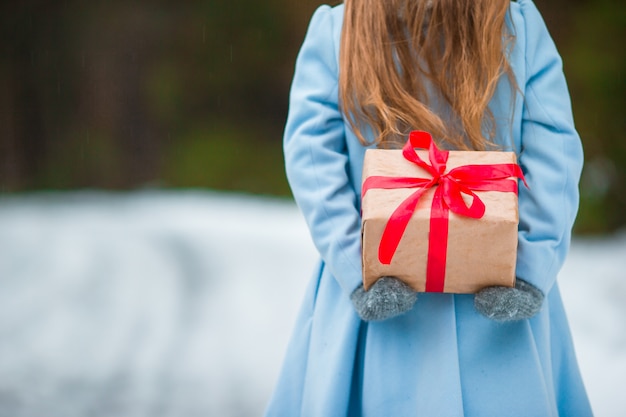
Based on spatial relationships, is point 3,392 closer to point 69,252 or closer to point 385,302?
point 69,252

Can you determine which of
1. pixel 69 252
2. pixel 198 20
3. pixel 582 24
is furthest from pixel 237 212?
pixel 582 24

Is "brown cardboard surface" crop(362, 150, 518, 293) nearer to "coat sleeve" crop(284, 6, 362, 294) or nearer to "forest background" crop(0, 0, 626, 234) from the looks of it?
"coat sleeve" crop(284, 6, 362, 294)

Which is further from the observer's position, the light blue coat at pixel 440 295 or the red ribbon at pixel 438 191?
the light blue coat at pixel 440 295

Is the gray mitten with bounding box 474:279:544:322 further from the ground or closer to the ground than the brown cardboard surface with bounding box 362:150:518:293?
closer to the ground

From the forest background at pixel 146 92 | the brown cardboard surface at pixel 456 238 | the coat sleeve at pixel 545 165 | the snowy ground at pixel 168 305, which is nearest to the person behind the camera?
the brown cardboard surface at pixel 456 238

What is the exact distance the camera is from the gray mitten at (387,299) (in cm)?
Answer: 109

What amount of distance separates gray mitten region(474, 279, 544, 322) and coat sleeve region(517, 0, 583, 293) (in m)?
0.05

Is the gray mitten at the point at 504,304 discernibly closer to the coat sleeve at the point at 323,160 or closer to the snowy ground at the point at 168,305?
the coat sleeve at the point at 323,160

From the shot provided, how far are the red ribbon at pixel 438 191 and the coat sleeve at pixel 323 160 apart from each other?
102 mm

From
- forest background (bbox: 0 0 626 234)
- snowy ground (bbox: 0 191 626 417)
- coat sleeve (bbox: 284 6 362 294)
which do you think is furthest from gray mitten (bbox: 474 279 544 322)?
forest background (bbox: 0 0 626 234)

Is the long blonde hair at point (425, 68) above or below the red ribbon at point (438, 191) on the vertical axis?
above

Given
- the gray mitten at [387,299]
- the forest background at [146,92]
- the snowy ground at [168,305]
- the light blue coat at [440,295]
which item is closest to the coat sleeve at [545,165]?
the light blue coat at [440,295]

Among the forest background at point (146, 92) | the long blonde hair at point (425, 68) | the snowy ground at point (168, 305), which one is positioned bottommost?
the snowy ground at point (168, 305)

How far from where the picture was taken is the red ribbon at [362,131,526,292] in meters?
1.06
